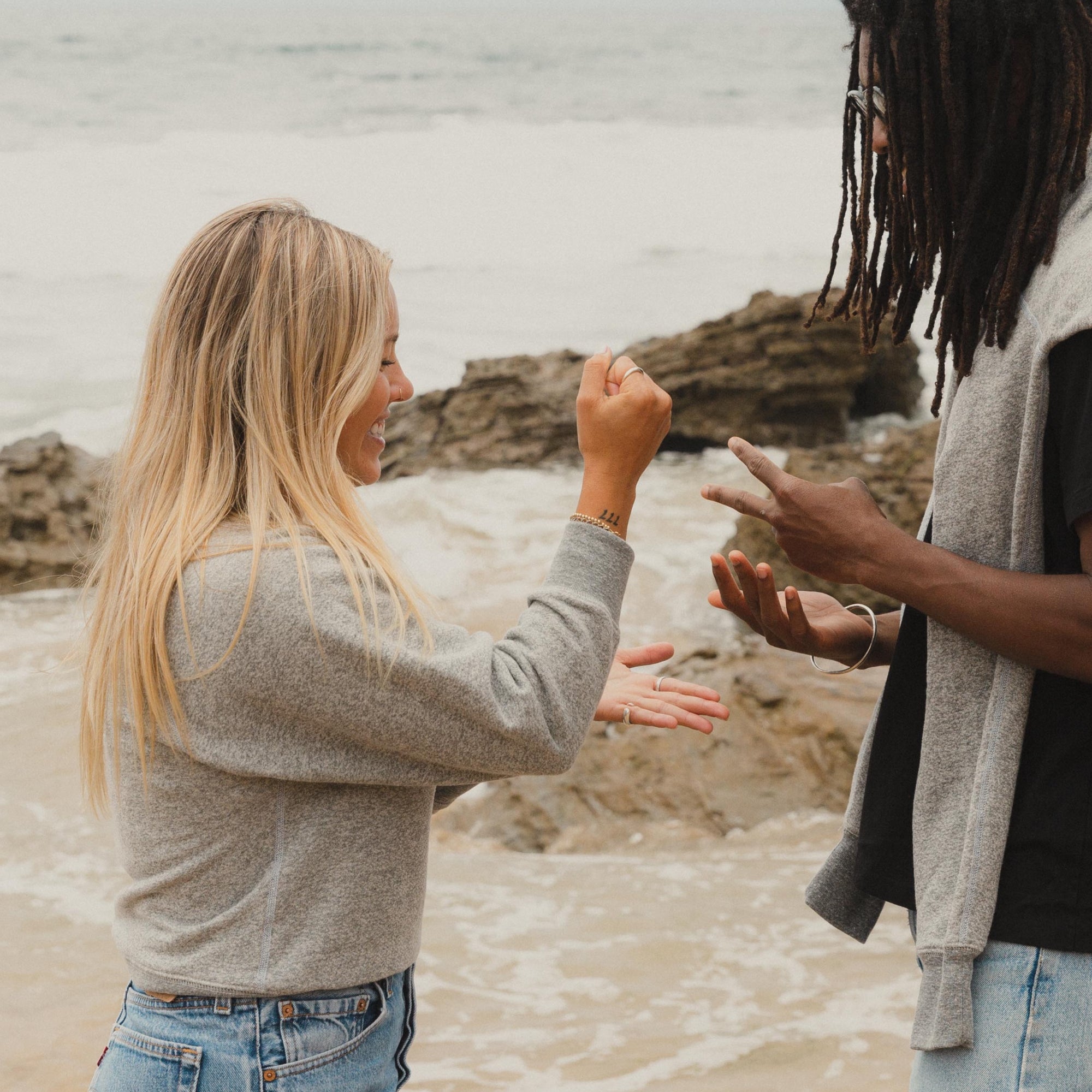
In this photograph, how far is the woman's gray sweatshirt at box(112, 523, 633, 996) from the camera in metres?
1.53

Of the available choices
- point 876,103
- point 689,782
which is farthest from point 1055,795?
point 689,782

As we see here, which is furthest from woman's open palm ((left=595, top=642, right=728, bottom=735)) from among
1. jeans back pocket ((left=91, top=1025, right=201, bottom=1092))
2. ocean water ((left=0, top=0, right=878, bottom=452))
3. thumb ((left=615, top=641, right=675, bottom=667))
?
ocean water ((left=0, top=0, right=878, bottom=452))

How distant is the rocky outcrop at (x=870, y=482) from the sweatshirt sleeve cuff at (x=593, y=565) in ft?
15.8

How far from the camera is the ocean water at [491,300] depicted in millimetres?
3705

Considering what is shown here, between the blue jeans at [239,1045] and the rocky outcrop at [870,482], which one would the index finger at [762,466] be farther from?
the rocky outcrop at [870,482]

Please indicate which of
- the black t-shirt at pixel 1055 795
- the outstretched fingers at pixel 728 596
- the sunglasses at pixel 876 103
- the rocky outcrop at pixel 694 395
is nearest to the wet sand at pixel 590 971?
the outstretched fingers at pixel 728 596

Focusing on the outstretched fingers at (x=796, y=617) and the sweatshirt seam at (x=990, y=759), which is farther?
the outstretched fingers at (x=796, y=617)

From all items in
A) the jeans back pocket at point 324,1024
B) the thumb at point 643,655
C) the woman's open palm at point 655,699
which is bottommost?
the jeans back pocket at point 324,1024

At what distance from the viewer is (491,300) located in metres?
21.2

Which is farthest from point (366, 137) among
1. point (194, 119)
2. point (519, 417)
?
point (519, 417)

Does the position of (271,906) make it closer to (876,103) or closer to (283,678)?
(283,678)

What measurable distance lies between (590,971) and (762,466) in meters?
2.70

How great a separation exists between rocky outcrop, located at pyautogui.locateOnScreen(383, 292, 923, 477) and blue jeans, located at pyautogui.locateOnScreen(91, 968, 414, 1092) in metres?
8.33

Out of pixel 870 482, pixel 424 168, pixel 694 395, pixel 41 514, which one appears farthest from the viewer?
pixel 424 168
